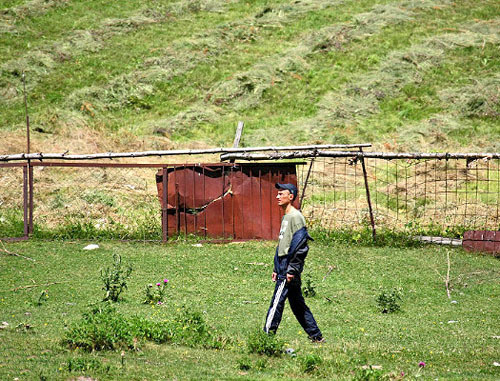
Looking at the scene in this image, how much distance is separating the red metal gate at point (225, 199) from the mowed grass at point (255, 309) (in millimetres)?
502

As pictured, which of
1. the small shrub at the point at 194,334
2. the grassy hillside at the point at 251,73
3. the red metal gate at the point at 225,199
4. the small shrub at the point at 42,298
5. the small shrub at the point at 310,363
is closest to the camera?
the small shrub at the point at 310,363

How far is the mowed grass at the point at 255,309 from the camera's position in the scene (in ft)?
21.1

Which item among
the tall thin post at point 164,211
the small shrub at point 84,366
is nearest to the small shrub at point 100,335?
the small shrub at point 84,366

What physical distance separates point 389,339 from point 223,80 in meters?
20.8

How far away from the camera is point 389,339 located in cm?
802

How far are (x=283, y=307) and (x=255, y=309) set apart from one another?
6.30ft

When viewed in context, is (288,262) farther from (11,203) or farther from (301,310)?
(11,203)

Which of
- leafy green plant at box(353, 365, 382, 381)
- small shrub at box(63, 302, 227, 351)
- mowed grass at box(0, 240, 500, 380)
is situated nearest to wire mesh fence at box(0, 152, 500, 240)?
mowed grass at box(0, 240, 500, 380)

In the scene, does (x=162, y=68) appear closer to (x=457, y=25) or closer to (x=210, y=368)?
(x=457, y=25)

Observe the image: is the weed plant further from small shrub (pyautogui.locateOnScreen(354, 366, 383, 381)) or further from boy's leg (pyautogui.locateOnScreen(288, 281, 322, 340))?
boy's leg (pyautogui.locateOnScreen(288, 281, 322, 340))

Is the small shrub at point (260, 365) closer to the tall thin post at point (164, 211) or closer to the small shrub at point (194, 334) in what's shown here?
the small shrub at point (194, 334)

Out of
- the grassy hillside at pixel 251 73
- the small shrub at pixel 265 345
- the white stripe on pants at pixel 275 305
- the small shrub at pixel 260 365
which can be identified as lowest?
the small shrub at pixel 260 365

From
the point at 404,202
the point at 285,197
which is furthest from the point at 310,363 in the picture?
the point at 404,202

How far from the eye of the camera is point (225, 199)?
44.6ft
